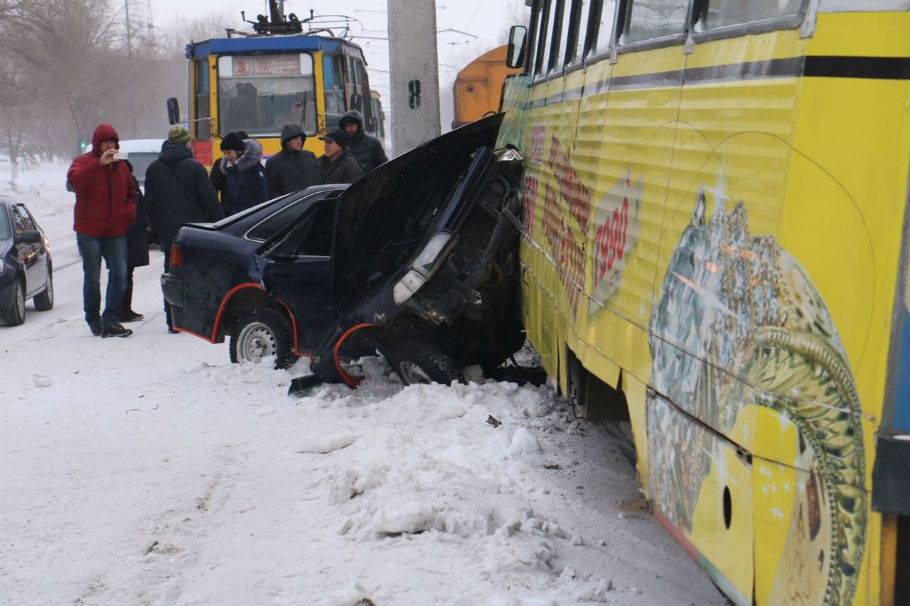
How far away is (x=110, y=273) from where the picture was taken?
1277 cm

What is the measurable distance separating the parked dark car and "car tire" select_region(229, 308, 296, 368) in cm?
508

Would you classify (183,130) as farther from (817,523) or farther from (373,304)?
(817,523)

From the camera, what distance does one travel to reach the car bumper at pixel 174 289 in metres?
10.5

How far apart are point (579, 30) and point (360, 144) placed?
7.15 metres

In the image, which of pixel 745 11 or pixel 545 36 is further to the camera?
pixel 545 36

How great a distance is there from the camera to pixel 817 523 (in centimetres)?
312

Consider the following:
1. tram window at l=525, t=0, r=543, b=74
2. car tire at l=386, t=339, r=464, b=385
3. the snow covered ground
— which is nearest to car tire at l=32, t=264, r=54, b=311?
the snow covered ground

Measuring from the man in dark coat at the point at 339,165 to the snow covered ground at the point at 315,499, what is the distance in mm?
3068

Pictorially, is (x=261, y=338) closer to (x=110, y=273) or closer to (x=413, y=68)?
(x=110, y=273)

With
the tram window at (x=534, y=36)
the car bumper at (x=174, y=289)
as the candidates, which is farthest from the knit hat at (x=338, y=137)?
the tram window at (x=534, y=36)

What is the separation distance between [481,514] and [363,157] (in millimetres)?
8523

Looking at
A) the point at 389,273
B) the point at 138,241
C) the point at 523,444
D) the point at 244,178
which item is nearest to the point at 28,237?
the point at 138,241

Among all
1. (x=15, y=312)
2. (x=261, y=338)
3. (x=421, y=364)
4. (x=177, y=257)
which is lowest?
(x=15, y=312)

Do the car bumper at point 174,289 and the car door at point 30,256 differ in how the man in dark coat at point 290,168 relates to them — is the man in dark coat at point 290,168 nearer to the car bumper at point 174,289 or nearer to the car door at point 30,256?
the car bumper at point 174,289
